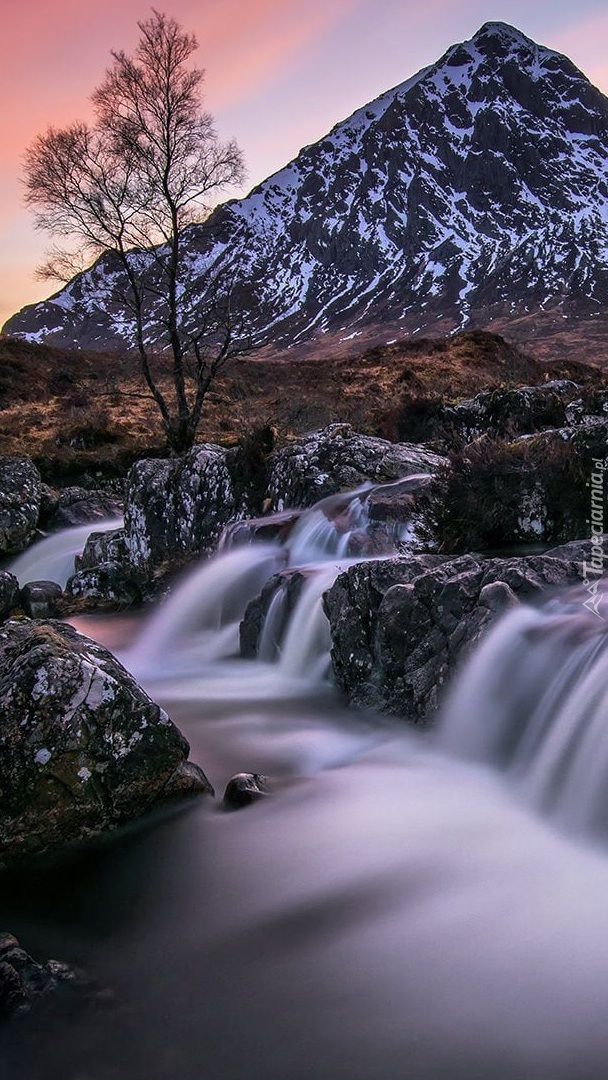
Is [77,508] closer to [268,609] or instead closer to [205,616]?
[205,616]

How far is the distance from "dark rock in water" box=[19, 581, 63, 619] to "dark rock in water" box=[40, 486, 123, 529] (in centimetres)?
453

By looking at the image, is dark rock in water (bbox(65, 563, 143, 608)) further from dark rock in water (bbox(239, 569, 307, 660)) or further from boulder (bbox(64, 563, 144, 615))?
dark rock in water (bbox(239, 569, 307, 660))

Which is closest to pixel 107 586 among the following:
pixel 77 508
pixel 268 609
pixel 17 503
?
pixel 268 609

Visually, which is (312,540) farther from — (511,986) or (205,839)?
(511,986)

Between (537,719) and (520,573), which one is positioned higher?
(520,573)

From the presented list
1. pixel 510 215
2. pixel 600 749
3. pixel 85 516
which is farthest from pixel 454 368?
pixel 510 215

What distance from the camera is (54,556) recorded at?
15578 mm

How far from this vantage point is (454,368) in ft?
105

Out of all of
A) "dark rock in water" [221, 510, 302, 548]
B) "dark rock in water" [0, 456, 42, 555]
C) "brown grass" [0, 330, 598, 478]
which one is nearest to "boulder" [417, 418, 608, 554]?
"dark rock in water" [221, 510, 302, 548]

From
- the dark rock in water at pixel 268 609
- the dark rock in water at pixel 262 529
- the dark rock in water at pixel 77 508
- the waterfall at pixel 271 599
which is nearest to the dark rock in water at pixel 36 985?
the waterfall at pixel 271 599

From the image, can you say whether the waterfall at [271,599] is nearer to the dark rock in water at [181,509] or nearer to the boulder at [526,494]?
the dark rock in water at [181,509]

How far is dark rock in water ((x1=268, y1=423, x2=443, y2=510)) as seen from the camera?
503 inches

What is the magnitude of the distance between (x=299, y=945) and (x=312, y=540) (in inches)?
289

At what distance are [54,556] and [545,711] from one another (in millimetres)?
11813
